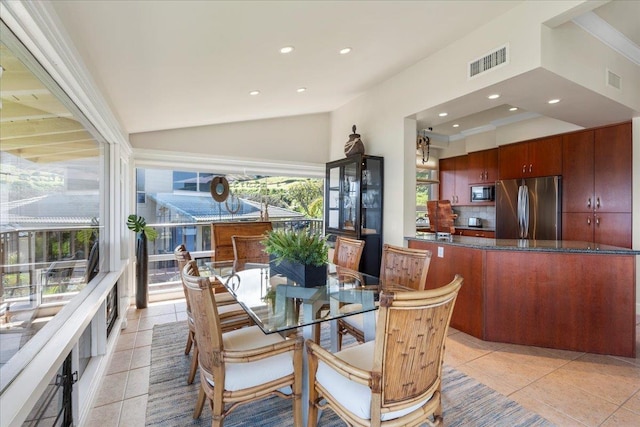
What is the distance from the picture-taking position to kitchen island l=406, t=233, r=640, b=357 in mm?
2678

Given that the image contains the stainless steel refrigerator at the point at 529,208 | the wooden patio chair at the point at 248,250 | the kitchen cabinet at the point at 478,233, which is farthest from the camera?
the kitchen cabinet at the point at 478,233

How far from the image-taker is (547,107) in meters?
3.31

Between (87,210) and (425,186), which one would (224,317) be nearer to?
(87,210)

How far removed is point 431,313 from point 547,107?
3379 millimetres

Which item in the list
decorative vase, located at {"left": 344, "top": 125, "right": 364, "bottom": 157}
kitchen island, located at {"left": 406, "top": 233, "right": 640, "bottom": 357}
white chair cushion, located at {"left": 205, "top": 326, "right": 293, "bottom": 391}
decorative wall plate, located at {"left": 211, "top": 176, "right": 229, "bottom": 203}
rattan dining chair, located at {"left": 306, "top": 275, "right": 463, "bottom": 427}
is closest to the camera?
rattan dining chair, located at {"left": 306, "top": 275, "right": 463, "bottom": 427}

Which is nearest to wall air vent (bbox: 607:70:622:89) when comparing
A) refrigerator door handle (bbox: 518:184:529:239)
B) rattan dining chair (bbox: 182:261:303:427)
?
refrigerator door handle (bbox: 518:184:529:239)

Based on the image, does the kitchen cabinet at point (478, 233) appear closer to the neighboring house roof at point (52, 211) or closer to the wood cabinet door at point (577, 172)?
the wood cabinet door at point (577, 172)

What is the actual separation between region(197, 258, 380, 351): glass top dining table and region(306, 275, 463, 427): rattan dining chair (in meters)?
0.34

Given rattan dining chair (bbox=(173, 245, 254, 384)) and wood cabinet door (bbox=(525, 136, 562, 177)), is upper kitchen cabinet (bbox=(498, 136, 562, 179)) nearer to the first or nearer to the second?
wood cabinet door (bbox=(525, 136, 562, 177))

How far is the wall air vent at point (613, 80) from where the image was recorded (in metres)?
3.04

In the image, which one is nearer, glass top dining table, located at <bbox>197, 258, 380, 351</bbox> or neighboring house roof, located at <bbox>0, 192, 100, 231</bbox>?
neighboring house roof, located at <bbox>0, 192, 100, 231</bbox>

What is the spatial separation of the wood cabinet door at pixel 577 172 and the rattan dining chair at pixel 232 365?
15.3 ft

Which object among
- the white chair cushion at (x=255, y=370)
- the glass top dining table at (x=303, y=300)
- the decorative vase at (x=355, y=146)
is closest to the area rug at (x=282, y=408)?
the glass top dining table at (x=303, y=300)

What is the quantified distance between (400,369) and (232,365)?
842mm
